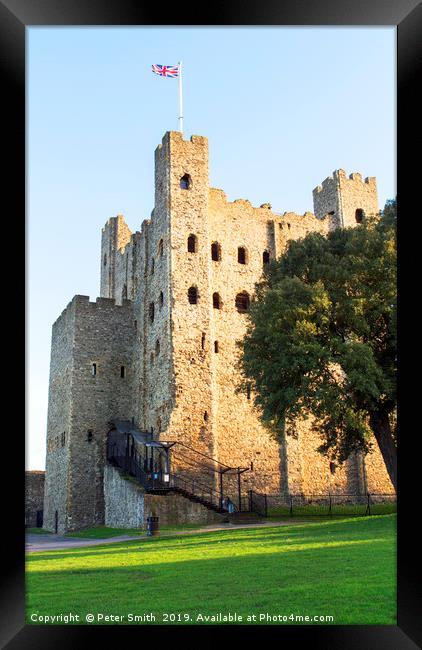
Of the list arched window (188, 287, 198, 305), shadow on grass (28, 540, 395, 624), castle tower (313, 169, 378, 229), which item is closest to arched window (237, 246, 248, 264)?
arched window (188, 287, 198, 305)

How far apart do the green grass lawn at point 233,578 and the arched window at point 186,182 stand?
68.7ft

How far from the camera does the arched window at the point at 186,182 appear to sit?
37.1 metres

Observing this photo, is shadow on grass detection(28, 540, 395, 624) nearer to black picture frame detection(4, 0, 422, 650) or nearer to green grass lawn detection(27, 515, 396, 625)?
green grass lawn detection(27, 515, 396, 625)

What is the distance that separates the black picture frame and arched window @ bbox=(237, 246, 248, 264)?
97.1 feet

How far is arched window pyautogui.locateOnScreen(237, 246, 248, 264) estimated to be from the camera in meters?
39.0

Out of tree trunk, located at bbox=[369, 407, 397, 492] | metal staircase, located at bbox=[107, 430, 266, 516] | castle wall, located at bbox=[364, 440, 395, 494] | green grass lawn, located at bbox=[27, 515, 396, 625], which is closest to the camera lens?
green grass lawn, located at bbox=[27, 515, 396, 625]

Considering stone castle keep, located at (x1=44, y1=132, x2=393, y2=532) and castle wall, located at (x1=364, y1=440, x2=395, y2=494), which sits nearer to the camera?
stone castle keep, located at (x1=44, y1=132, x2=393, y2=532)

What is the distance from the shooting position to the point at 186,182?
122ft

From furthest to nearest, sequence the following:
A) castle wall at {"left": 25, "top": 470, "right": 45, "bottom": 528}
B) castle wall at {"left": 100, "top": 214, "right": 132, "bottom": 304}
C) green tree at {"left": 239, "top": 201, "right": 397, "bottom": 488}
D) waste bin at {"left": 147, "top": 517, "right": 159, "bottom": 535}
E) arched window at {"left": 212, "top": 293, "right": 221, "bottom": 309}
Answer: castle wall at {"left": 25, "top": 470, "right": 45, "bottom": 528}
castle wall at {"left": 100, "top": 214, "right": 132, "bottom": 304}
arched window at {"left": 212, "top": 293, "right": 221, "bottom": 309}
waste bin at {"left": 147, "top": 517, "right": 159, "bottom": 535}
green tree at {"left": 239, "top": 201, "right": 397, "bottom": 488}

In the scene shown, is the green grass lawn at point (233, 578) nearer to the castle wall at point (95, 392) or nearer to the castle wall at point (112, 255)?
the castle wall at point (95, 392)

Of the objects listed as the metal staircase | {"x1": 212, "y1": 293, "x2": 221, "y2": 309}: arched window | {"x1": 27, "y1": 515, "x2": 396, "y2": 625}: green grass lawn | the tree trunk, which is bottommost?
{"x1": 27, "y1": 515, "x2": 396, "y2": 625}: green grass lawn
